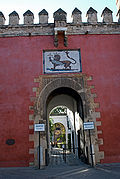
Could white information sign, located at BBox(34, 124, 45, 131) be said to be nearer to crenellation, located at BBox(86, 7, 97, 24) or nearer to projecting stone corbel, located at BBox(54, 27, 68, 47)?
projecting stone corbel, located at BBox(54, 27, 68, 47)

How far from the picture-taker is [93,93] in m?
7.20

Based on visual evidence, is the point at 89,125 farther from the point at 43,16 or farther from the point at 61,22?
the point at 43,16

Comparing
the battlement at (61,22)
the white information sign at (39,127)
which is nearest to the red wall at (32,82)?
the battlement at (61,22)

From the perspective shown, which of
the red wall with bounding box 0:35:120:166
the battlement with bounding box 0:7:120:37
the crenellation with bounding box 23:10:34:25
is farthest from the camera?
the crenellation with bounding box 23:10:34:25

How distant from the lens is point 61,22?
786 cm

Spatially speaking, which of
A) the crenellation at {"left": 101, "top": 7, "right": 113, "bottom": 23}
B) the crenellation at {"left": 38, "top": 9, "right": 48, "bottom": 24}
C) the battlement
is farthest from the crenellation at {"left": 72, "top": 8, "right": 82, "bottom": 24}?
the crenellation at {"left": 38, "top": 9, "right": 48, "bottom": 24}

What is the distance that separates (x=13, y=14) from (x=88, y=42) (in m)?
3.86

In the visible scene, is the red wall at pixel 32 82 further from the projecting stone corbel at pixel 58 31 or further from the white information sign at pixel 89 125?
the white information sign at pixel 89 125

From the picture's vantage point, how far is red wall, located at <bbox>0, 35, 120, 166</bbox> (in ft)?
21.5

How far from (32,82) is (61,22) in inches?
124

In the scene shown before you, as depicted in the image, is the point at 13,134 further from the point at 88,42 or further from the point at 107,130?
the point at 88,42

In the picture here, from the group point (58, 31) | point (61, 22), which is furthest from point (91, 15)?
point (58, 31)

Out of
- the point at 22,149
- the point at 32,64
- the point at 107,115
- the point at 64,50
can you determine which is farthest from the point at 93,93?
the point at 22,149

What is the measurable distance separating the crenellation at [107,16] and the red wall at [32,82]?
855 mm
